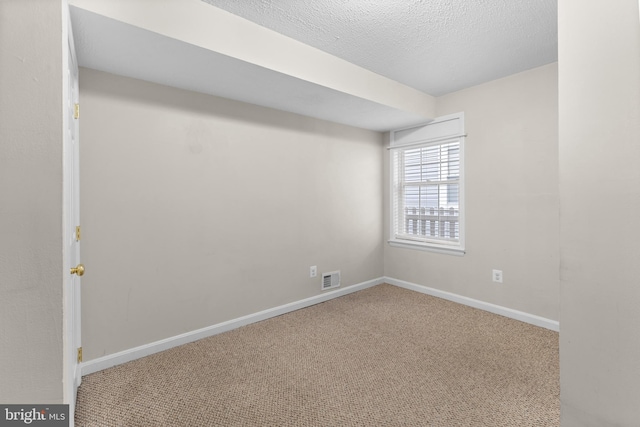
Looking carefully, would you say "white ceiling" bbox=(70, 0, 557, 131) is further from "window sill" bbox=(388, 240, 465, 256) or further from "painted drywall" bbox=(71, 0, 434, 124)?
"window sill" bbox=(388, 240, 465, 256)

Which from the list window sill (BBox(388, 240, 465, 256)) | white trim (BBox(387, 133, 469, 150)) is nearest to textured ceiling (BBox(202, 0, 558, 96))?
white trim (BBox(387, 133, 469, 150))

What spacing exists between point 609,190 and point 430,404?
145cm

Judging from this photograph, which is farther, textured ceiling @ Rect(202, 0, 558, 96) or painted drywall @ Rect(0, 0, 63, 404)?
textured ceiling @ Rect(202, 0, 558, 96)

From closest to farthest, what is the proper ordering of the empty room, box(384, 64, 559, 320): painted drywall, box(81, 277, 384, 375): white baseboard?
the empty room → box(81, 277, 384, 375): white baseboard → box(384, 64, 559, 320): painted drywall

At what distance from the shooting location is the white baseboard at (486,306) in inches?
109

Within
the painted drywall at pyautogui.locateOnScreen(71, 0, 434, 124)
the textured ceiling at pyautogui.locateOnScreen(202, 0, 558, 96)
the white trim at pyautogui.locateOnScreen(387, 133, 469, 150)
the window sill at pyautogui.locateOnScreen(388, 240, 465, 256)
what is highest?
the textured ceiling at pyautogui.locateOnScreen(202, 0, 558, 96)

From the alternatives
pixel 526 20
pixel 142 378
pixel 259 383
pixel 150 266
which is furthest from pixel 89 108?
pixel 526 20

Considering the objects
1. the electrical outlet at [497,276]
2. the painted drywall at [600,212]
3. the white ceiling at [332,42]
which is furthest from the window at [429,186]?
the painted drywall at [600,212]

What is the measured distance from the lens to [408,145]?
3854mm

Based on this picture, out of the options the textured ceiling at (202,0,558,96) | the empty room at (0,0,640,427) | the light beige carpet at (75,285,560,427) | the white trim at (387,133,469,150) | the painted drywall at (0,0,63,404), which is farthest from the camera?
the white trim at (387,133,469,150)

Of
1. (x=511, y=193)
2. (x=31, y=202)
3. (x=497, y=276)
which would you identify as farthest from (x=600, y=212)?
(x=497, y=276)

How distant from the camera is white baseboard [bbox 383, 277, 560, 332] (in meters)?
2.78

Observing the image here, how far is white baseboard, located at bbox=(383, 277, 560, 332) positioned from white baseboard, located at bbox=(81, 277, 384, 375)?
0.83 m

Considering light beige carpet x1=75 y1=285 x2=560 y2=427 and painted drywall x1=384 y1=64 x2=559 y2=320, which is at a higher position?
painted drywall x1=384 y1=64 x2=559 y2=320
